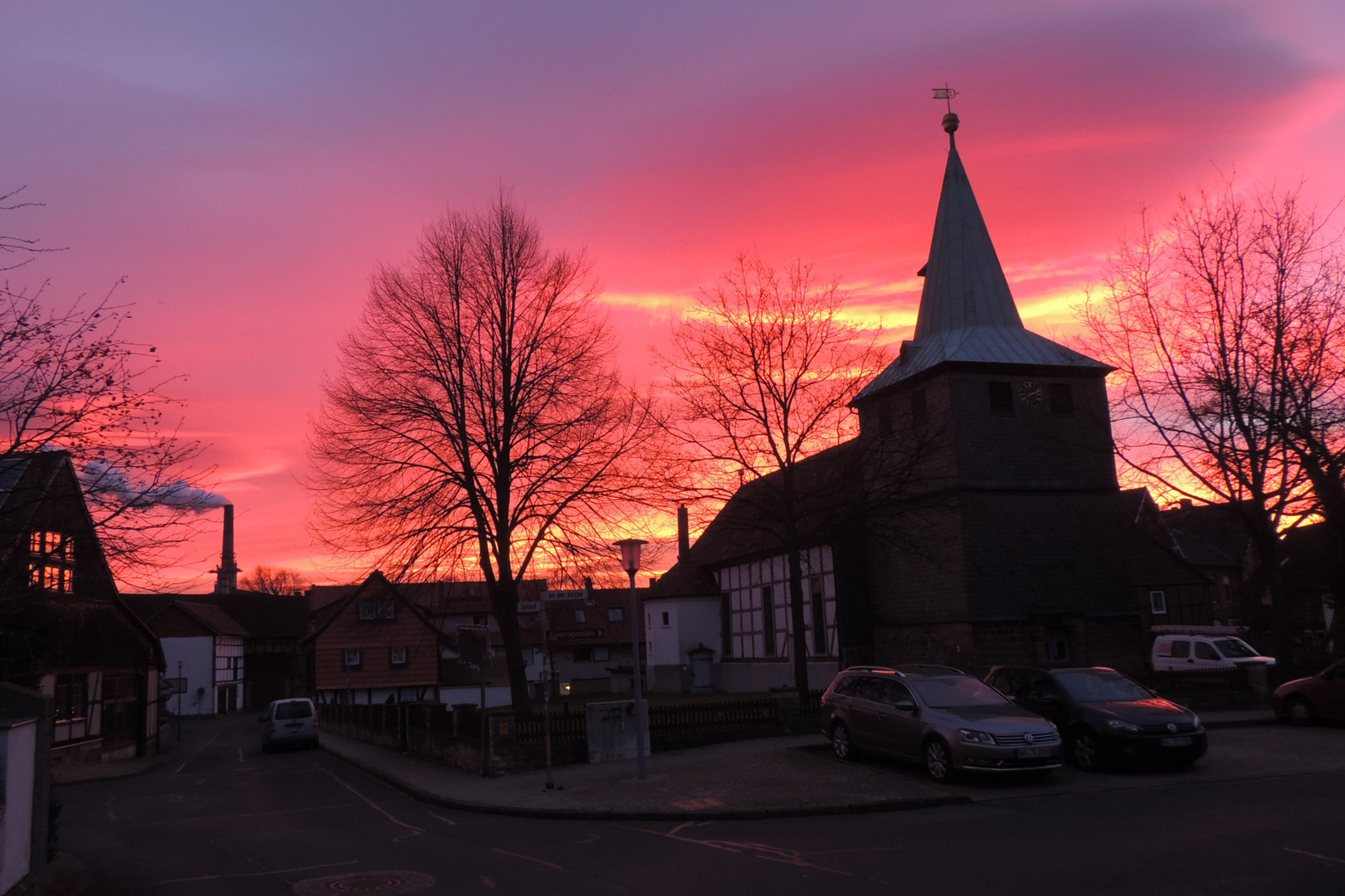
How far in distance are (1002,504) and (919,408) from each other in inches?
174

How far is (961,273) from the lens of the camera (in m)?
36.0

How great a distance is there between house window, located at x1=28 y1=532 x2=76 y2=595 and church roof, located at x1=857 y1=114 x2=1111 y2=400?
2663cm

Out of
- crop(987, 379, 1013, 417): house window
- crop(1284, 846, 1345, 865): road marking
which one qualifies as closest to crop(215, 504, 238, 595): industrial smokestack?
crop(987, 379, 1013, 417): house window

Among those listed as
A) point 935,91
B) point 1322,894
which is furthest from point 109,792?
point 935,91

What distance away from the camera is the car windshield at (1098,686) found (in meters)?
16.3

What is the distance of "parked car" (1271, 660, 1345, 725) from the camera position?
19.8 m

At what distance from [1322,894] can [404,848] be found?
31.8 ft

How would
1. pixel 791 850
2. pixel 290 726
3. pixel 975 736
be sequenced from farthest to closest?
pixel 290 726 → pixel 975 736 → pixel 791 850

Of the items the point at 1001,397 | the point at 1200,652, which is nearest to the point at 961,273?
the point at 1001,397

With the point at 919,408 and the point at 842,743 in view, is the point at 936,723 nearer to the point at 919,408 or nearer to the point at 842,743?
the point at 842,743

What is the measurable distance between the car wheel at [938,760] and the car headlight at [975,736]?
1.05 ft

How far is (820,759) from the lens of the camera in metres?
17.1

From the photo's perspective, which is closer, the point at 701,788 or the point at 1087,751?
the point at 701,788

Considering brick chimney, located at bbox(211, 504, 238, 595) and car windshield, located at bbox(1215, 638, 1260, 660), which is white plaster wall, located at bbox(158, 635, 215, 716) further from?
car windshield, located at bbox(1215, 638, 1260, 660)
